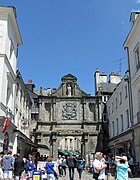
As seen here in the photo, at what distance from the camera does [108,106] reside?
34656 mm

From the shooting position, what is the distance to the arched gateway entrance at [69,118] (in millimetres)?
34594

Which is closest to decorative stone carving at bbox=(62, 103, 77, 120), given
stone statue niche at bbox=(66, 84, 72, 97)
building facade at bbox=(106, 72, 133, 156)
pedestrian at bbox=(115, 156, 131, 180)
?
stone statue niche at bbox=(66, 84, 72, 97)

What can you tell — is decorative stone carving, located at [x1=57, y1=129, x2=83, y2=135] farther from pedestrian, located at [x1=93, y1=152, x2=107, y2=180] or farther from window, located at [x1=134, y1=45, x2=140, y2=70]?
pedestrian, located at [x1=93, y1=152, x2=107, y2=180]

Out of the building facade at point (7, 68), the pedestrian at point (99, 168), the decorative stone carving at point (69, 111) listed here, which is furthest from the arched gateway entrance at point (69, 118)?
the pedestrian at point (99, 168)

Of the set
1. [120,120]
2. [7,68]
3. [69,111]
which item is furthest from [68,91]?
[7,68]

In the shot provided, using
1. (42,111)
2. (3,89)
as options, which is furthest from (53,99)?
(3,89)

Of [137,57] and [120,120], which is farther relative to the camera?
[120,120]

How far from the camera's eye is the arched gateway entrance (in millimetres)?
34594

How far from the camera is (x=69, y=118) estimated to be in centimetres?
3566

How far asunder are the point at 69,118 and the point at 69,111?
967 millimetres

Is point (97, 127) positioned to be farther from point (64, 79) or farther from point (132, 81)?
point (132, 81)

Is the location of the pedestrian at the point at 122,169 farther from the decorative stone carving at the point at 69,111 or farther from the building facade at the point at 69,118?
the decorative stone carving at the point at 69,111

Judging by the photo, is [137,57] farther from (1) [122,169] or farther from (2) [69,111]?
(2) [69,111]

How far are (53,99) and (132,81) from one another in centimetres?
1644
